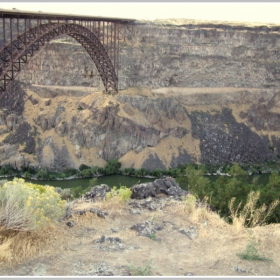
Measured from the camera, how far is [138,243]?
12781 millimetres

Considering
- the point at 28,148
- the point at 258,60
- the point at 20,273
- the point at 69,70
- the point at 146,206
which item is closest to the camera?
the point at 20,273

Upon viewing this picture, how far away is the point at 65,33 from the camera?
1478 inches

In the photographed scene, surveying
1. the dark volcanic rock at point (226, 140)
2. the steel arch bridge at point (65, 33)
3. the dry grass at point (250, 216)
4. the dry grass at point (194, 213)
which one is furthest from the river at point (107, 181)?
the dry grass at point (194, 213)

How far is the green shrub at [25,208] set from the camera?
11.7 m

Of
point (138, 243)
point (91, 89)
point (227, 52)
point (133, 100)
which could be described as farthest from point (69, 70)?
point (138, 243)

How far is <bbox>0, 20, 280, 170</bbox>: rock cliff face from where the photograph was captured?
48469 mm

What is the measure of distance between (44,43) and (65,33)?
3.63m

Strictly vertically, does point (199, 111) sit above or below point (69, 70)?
below

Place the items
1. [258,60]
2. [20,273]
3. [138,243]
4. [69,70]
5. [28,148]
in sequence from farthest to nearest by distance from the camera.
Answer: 1. [258,60]
2. [69,70]
3. [28,148]
4. [138,243]
5. [20,273]

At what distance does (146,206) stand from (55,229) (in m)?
4.00

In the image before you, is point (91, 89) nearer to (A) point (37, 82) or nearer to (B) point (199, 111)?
(A) point (37, 82)

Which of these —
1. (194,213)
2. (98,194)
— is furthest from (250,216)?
(98,194)

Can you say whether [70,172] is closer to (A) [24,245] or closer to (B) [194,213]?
(B) [194,213]

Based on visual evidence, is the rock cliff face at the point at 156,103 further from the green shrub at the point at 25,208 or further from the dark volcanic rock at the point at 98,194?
the green shrub at the point at 25,208
